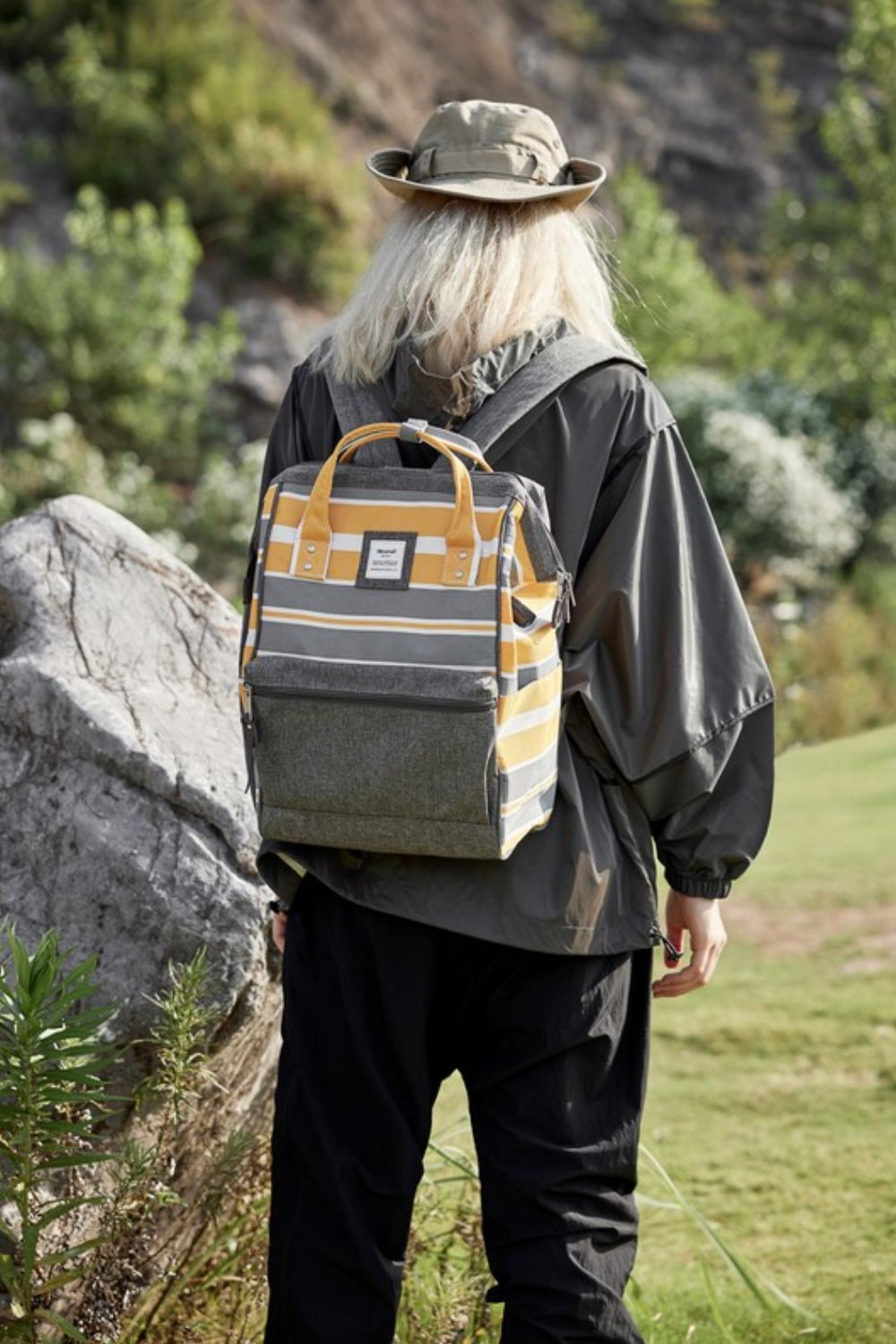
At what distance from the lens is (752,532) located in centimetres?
1134

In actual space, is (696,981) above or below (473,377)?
below

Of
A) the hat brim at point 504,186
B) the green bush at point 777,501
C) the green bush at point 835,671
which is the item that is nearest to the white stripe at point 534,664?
the hat brim at point 504,186

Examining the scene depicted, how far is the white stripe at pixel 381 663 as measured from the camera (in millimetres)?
1773

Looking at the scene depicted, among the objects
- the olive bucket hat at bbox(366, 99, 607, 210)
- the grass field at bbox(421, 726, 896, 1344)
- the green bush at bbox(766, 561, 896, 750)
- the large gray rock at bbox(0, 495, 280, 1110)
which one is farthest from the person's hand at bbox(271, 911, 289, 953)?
the green bush at bbox(766, 561, 896, 750)

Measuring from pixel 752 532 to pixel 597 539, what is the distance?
963cm

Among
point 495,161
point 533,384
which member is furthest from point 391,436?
point 495,161

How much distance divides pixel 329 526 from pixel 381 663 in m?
0.19

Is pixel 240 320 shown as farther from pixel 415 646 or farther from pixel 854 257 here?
pixel 415 646

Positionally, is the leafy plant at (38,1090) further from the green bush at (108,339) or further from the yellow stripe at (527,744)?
the green bush at (108,339)

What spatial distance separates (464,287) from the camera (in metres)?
1.94

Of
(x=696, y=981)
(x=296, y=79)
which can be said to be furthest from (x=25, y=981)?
(x=296, y=79)

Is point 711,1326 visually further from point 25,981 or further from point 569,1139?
point 25,981

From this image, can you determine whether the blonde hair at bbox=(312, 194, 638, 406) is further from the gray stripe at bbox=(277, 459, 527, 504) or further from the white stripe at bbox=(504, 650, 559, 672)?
the white stripe at bbox=(504, 650, 559, 672)

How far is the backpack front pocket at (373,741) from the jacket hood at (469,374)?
376 millimetres
